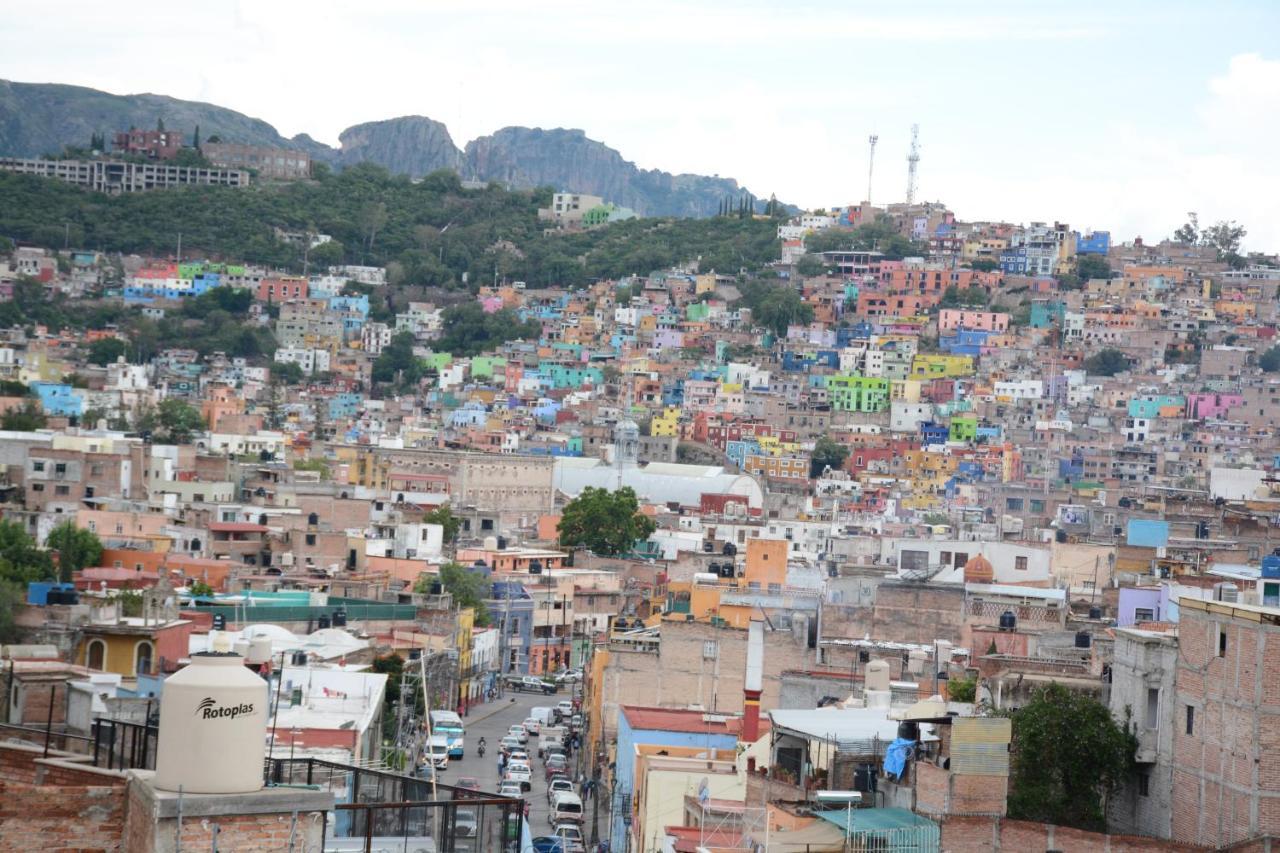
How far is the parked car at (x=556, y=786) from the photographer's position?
1305 inches

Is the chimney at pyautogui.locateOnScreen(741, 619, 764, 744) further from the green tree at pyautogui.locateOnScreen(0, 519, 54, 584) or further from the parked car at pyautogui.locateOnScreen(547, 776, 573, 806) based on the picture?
the green tree at pyautogui.locateOnScreen(0, 519, 54, 584)

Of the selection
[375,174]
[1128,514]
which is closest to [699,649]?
[1128,514]

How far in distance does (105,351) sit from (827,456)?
111 ft

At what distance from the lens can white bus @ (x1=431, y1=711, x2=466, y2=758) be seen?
36.2 meters

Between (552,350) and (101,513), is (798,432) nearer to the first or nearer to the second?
(552,350)

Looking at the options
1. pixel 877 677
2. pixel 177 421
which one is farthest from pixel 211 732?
pixel 177 421

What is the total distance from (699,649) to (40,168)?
135m

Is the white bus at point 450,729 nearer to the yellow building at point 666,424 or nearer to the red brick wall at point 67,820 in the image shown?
the red brick wall at point 67,820

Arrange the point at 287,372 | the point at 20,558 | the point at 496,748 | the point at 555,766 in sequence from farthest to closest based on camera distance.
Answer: the point at 287,372, the point at 20,558, the point at 496,748, the point at 555,766

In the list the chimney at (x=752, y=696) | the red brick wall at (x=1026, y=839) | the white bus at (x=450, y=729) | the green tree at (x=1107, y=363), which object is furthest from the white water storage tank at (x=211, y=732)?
the green tree at (x=1107, y=363)

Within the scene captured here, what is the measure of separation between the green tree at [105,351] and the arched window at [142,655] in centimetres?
9348

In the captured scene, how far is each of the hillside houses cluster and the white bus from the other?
2055 mm

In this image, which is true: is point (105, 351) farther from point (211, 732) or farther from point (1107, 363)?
point (211, 732)

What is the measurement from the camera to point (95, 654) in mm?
25625
